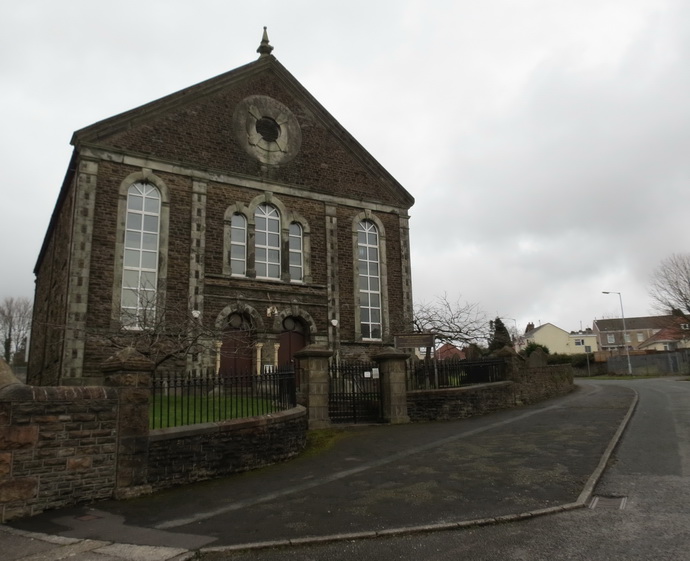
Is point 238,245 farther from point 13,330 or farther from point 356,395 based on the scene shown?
point 13,330

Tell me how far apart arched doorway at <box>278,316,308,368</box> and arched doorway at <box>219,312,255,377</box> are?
1289 millimetres

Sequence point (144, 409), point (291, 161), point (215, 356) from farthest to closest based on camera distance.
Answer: point (291, 161) < point (215, 356) < point (144, 409)

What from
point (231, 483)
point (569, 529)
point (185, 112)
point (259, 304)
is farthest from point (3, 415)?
point (185, 112)

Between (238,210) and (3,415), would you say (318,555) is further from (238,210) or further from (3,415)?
(238,210)

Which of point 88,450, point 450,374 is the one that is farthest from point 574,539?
point 450,374

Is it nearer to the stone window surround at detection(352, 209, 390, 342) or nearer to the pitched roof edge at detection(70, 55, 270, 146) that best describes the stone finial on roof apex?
the pitched roof edge at detection(70, 55, 270, 146)

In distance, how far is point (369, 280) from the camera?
2427cm

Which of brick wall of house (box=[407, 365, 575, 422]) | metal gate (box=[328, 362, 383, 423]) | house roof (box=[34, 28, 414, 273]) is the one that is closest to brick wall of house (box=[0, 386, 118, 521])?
metal gate (box=[328, 362, 383, 423])

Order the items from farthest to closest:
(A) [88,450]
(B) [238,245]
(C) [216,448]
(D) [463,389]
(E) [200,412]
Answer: (B) [238,245]
(D) [463,389]
(E) [200,412]
(C) [216,448]
(A) [88,450]

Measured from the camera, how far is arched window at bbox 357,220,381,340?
23750 millimetres

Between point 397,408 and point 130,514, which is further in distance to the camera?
point 397,408

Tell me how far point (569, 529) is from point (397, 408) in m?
9.42

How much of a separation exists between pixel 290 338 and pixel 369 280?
4.67 meters

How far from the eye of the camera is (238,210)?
21.4 m
